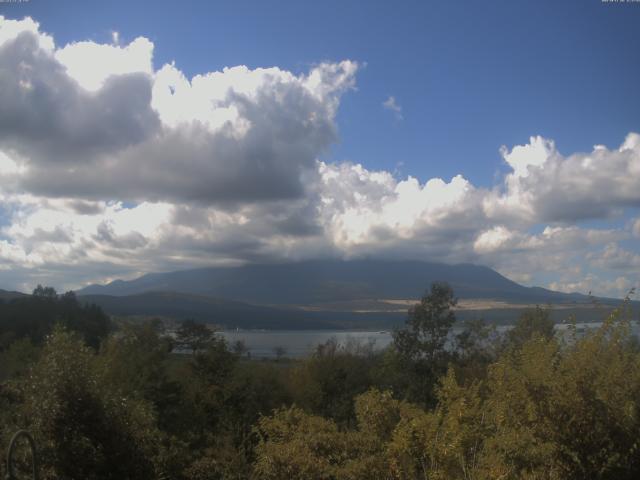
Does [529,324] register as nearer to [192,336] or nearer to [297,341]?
[192,336]

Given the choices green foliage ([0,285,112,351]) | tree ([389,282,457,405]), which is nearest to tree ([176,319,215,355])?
tree ([389,282,457,405])

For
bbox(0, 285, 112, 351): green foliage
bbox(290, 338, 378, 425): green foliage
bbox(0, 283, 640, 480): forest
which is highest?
bbox(0, 283, 640, 480): forest

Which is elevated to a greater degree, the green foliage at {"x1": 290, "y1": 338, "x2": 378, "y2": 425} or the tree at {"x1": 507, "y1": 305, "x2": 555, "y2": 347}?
the tree at {"x1": 507, "y1": 305, "x2": 555, "y2": 347}

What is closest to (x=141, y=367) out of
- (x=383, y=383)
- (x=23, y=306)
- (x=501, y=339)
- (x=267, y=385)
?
(x=267, y=385)

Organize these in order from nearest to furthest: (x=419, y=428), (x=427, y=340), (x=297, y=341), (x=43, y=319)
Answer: (x=419, y=428) → (x=427, y=340) → (x=43, y=319) → (x=297, y=341)

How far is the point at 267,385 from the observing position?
3634 centimetres

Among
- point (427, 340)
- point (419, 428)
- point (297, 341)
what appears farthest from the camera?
point (297, 341)

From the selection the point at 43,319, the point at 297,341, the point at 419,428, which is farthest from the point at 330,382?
the point at 297,341

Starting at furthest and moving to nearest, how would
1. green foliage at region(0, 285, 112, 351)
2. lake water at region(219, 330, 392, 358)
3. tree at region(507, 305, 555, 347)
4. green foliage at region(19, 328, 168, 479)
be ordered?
green foliage at region(0, 285, 112, 351), lake water at region(219, 330, 392, 358), tree at region(507, 305, 555, 347), green foliage at region(19, 328, 168, 479)

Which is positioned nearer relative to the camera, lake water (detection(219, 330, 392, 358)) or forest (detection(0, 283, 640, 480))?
forest (detection(0, 283, 640, 480))

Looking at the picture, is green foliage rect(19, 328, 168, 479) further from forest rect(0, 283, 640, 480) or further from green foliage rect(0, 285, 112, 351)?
green foliage rect(0, 285, 112, 351)

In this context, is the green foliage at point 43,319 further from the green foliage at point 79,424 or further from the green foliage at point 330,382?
the green foliage at point 79,424

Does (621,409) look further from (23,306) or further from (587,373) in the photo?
(23,306)

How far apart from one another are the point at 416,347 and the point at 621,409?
21.1 meters
